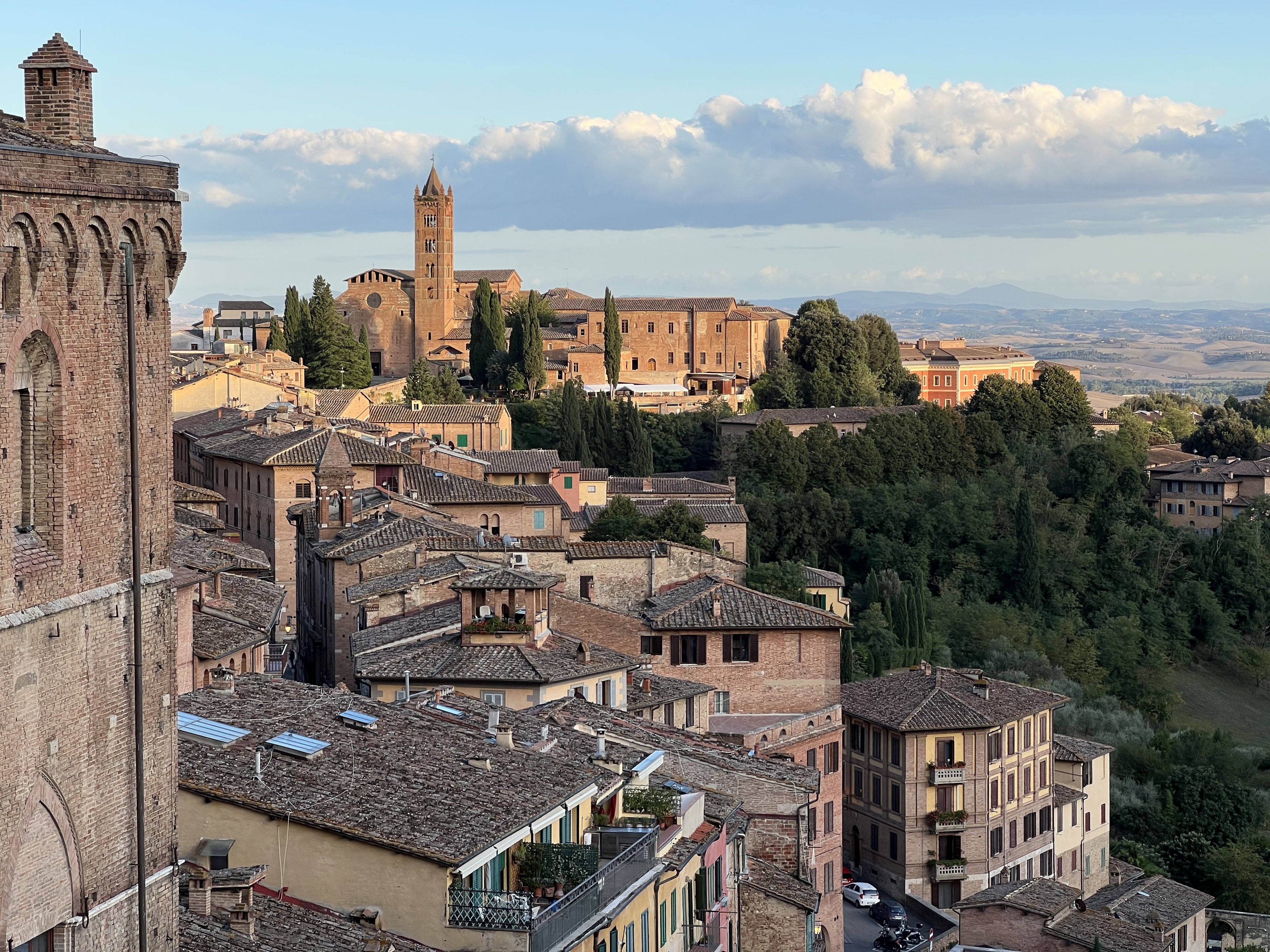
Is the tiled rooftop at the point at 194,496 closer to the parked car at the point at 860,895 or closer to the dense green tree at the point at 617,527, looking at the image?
the dense green tree at the point at 617,527

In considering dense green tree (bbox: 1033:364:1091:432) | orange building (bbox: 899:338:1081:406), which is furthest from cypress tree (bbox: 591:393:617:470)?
orange building (bbox: 899:338:1081:406)

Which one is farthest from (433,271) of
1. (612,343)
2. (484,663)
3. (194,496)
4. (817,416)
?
(484,663)

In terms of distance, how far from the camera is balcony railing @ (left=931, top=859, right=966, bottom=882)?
41.8m

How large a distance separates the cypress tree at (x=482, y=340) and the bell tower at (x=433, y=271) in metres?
14.3

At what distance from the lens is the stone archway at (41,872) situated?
11633 millimetres

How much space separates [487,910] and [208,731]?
3.80m

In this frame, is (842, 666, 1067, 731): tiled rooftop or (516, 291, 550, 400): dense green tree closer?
(842, 666, 1067, 731): tiled rooftop

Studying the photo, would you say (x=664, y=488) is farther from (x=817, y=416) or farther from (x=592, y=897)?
(x=592, y=897)

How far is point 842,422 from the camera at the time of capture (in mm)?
89250

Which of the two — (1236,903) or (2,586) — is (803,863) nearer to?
(2,586)

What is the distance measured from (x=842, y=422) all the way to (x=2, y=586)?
79.2m

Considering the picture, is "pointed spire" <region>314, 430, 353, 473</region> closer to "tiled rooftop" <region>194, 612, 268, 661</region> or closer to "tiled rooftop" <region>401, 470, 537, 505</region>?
"tiled rooftop" <region>401, 470, 537, 505</region>

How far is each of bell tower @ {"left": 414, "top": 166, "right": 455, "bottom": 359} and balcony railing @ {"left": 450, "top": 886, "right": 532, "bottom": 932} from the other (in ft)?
315

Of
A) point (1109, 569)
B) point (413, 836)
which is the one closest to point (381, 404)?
point (1109, 569)
